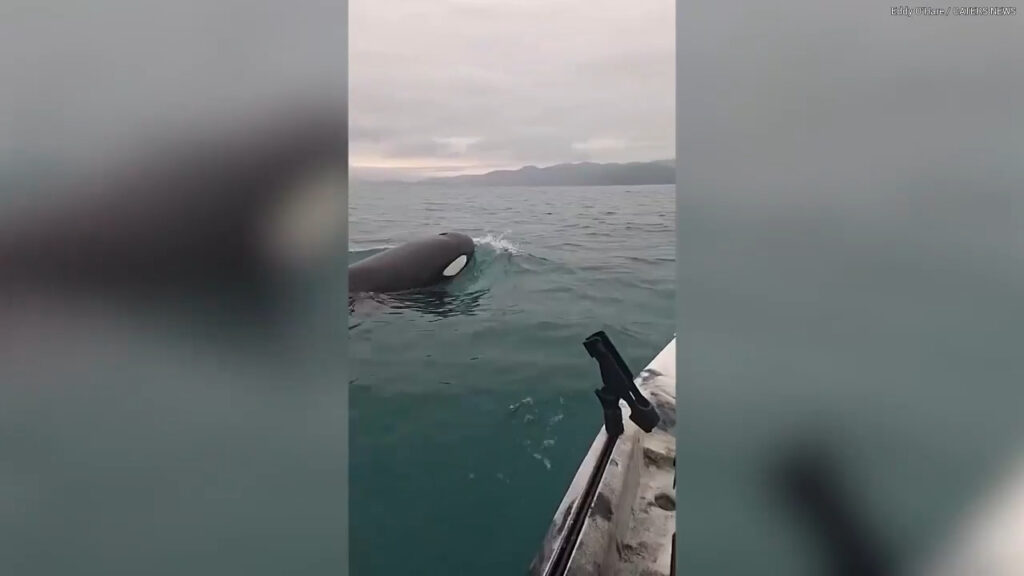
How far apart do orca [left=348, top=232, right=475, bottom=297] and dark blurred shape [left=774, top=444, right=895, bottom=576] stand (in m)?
0.86

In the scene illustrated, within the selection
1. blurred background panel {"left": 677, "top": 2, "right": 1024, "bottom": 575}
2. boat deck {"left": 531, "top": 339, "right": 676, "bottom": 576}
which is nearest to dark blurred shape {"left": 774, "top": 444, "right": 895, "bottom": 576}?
blurred background panel {"left": 677, "top": 2, "right": 1024, "bottom": 575}

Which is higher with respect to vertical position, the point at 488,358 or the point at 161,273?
the point at 161,273

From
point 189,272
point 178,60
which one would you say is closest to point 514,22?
point 178,60

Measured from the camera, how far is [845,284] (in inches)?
54.4

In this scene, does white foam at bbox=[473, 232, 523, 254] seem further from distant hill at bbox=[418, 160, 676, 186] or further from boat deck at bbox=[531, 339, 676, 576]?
boat deck at bbox=[531, 339, 676, 576]

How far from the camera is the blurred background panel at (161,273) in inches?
53.1

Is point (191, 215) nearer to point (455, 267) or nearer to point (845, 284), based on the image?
point (455, 267)

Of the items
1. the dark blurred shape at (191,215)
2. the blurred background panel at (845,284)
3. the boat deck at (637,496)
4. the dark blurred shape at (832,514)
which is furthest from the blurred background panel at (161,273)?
the dark blurred shape at (832,514)

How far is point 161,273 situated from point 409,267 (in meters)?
0.55

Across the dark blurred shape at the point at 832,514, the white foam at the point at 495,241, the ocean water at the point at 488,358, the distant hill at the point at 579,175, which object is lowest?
the dark blurred shape at the point at 832,514

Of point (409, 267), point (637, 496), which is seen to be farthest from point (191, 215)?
point (637, 496)

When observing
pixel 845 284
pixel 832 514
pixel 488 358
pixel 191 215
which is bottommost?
pixel 832 514

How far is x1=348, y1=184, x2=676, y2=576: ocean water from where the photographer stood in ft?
4.51

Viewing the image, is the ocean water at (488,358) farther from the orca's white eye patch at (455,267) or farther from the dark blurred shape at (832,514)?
the dark blurred shape at (832,514)
